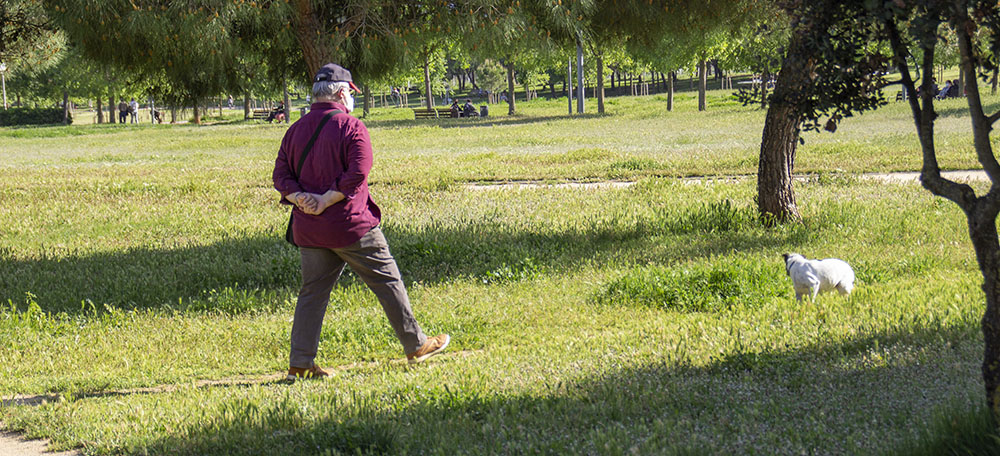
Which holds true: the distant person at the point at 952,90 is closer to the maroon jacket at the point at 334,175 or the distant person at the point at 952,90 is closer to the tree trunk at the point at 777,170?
the tree trunk at the point at 777,170

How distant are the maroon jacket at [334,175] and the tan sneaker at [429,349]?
848 millimetres

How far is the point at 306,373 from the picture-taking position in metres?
5.32

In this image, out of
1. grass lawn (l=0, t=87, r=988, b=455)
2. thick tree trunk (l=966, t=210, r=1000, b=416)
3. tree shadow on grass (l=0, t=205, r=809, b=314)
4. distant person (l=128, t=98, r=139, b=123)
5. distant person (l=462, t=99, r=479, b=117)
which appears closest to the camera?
thick tree trunk (l=966, t=210, r=1000, b=416)

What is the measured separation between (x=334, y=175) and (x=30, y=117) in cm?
6940

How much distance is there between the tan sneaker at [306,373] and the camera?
210 inches

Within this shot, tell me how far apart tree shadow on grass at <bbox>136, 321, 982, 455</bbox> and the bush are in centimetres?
6812

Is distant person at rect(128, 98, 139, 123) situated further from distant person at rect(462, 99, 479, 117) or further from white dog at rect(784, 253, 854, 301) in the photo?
white dog at rect(784, 253, 854, 301)

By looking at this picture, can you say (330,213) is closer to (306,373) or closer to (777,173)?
(306,373)

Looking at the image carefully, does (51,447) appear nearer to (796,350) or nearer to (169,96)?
(796,350)

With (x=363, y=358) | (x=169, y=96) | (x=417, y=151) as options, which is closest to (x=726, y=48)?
(x=417, y=151)

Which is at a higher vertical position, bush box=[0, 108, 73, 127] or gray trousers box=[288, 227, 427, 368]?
bush box=[0, 108, 73, 127]

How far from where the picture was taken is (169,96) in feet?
33.2

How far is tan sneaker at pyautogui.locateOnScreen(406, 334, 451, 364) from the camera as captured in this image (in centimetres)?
554

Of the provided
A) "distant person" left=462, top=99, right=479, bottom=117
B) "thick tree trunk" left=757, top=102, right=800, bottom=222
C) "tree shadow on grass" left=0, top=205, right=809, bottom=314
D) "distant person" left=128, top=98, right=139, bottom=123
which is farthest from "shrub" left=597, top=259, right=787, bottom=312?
"distant person" left=128, top=98, right=139, bottom=123
